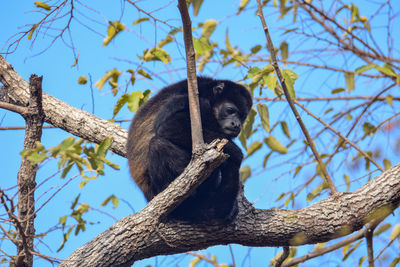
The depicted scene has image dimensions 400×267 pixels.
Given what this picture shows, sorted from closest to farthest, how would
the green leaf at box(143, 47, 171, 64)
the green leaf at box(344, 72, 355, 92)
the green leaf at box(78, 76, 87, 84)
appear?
the green leaf at box(143, 47, 171, 64)
the green leaf at box(344, 72, 355, 92)
the green leaf at box(78, 76, 87, 84)

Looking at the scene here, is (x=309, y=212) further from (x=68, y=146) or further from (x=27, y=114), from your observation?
(x=27, y=114)

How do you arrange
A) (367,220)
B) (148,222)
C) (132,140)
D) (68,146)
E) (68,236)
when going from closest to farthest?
(68,146)
(148,222)
(367,220)
(132,140)
(68,236)

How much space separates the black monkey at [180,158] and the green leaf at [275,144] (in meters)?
0.80

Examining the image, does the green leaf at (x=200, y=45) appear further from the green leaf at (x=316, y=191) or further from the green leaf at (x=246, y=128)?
the green leaf at (x=316, y=191)

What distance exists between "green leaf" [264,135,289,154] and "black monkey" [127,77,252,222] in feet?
2.63

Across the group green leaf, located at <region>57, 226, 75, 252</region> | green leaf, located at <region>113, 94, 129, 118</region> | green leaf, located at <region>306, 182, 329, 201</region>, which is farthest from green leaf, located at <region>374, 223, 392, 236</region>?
green leaf, located at <region>57, 226, 75, 252</region>

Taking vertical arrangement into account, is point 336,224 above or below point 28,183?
below

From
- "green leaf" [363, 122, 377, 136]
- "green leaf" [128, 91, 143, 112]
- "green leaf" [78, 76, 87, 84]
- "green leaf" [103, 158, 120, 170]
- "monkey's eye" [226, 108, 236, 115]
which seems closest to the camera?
"green leaf" [103, 158, 120, 170]

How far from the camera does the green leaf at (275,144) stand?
497cm

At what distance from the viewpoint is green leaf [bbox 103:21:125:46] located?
482 centimetres

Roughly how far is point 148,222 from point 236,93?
1956mm

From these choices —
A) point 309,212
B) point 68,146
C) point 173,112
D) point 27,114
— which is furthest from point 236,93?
point 68,146

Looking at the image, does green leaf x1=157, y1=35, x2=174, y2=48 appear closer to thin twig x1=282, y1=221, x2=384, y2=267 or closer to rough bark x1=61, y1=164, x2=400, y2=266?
rough bark x1=61, y1=164, x2=400, y2=266

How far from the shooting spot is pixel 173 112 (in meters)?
3.74
